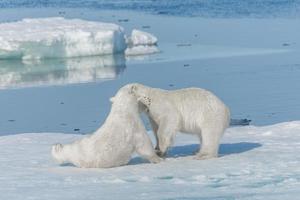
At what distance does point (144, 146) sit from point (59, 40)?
12.5 m

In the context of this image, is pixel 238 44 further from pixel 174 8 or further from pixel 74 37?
pixel 174 8

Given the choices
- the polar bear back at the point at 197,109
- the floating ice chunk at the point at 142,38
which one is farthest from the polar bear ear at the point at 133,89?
the floating ice chunk at the point at 142,38

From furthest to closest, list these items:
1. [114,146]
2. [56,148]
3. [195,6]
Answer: [195,6]
[56,148]
[114,146]

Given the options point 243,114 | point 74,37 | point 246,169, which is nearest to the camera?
point 246,169

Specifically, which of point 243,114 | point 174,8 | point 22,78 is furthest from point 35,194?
point 174,8

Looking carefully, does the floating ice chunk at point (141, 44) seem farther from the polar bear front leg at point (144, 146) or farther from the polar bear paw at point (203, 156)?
the polar bear front leg at point (144, 146)

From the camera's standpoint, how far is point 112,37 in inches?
725

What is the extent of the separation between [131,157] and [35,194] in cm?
140

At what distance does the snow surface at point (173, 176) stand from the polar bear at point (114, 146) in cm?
8

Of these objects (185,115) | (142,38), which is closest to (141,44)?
(142,38)

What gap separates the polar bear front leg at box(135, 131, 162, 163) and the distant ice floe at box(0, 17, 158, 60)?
39.9ft

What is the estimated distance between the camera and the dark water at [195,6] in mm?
25281

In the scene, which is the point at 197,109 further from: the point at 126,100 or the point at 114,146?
the point at 114,146

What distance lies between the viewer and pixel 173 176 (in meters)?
5.69
